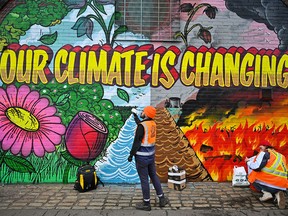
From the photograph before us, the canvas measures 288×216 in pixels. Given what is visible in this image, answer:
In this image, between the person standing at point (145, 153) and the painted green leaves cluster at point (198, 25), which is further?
the painted green leaves cluster at point (198, 25)

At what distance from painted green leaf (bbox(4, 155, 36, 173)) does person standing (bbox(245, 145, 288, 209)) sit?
4905mm

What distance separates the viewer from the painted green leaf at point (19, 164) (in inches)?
281

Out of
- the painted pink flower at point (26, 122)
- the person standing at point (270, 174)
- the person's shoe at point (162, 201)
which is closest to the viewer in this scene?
the person's shoe at point (162, 201)

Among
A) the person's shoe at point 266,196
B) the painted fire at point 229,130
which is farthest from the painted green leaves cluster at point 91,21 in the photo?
the person's shoe at point 266,196

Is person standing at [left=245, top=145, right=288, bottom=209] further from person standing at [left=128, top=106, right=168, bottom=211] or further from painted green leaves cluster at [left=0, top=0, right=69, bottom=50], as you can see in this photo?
painted green leaves cluster at [left=0, top=0, right=69, bottom=50]

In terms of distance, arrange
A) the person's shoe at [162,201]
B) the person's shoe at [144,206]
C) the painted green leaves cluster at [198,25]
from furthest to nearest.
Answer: the painted green leaves cluster at [198,25], the person's shoe at [162,201], the person's shoe at [144,206]

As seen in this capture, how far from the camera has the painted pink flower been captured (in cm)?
711

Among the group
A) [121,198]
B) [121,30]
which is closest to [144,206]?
[121,198]

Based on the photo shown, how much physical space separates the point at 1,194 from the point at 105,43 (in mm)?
3962

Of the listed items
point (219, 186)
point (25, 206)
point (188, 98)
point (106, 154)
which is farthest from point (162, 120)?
point (25, 206)

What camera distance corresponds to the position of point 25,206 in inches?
227

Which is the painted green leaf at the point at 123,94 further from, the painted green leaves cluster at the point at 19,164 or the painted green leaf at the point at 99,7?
the painted green leaves cluster at the point at 19,164

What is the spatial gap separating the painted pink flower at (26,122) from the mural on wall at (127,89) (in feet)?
0.08

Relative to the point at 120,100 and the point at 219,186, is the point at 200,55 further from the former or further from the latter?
the point at 219,186
